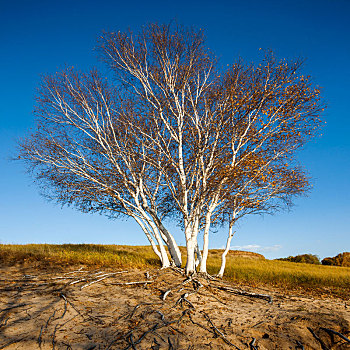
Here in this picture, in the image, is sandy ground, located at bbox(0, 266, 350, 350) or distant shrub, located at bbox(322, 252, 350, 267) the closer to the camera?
sandy ground, located at bbox(0, 266, 350, 350)

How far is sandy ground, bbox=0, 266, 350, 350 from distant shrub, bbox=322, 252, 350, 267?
2574 centimetres

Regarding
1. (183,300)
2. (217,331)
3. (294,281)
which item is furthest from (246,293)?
(294,281)

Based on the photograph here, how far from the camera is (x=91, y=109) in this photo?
13.2 m

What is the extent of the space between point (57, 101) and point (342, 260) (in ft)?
104

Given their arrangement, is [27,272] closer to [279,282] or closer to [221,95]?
[221,95]

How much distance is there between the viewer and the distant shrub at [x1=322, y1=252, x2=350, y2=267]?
30.7 meters

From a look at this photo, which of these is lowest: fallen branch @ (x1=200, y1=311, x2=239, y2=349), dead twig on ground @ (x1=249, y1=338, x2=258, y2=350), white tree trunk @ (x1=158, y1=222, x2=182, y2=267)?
dead twig on ground @ (x1=249, y1=338, x2=258, y2=350)

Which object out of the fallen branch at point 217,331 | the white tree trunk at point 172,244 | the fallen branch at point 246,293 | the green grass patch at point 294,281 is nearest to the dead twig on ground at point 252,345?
the fallen branch at point 217,331

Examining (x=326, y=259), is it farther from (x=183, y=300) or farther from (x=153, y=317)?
(x=153, y=317)

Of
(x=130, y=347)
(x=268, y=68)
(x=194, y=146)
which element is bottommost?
(x=130, y=347)

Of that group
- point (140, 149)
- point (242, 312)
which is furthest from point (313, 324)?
point (140, 149)

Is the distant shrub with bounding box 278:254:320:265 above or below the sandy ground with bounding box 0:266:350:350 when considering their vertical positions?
above

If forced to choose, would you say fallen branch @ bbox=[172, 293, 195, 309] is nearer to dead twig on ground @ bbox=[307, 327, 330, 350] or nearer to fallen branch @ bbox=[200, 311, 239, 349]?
fallen branch @ bbox=[200, 311, 239, 349]

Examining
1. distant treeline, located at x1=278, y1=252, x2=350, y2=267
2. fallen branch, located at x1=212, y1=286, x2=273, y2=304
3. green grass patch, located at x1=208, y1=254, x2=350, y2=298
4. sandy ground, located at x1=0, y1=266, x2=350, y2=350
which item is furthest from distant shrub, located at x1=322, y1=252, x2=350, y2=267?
fallen branch, located at x1=212, y1=286, x2=273, y2=304
